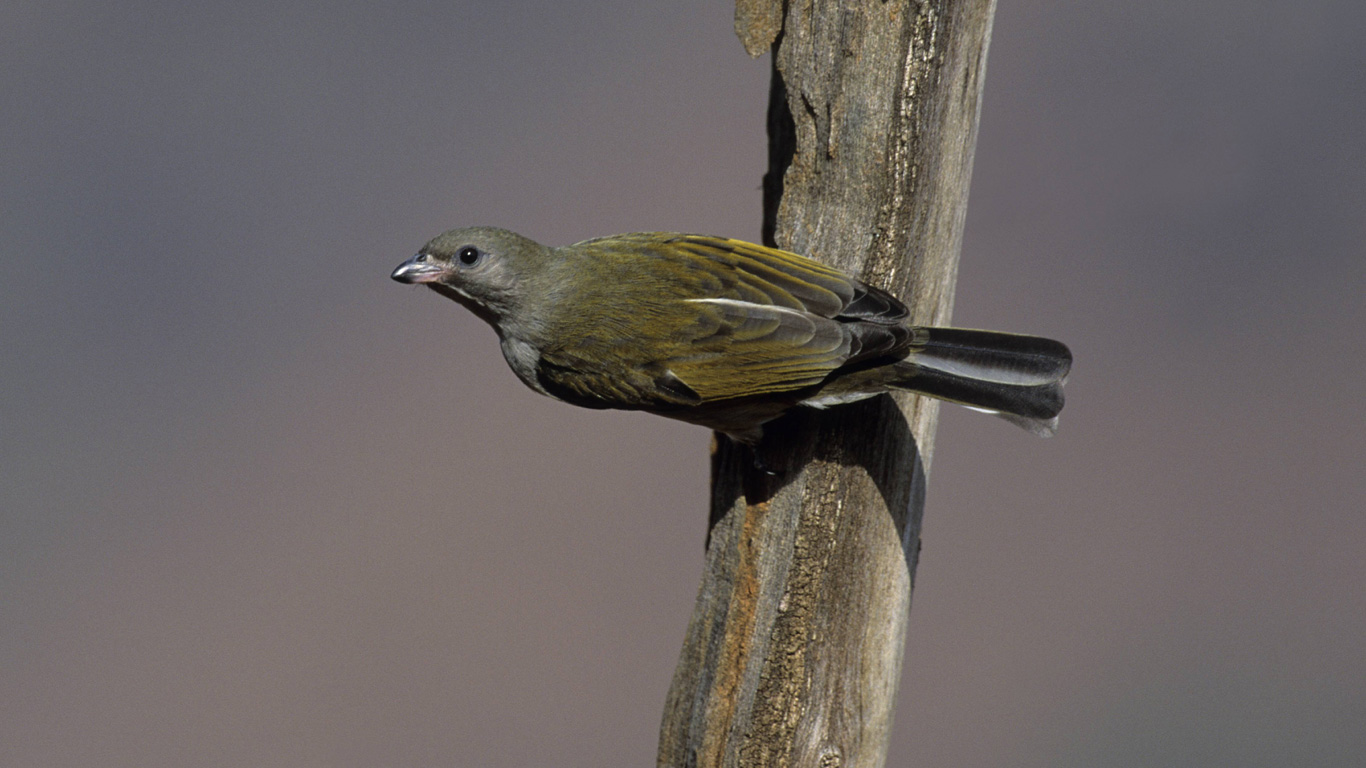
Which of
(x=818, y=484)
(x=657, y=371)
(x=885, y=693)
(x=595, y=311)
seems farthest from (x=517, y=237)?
(x=885, y=693)

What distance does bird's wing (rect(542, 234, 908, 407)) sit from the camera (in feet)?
11.0

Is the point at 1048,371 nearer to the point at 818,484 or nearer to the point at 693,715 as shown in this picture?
the point at 818,484

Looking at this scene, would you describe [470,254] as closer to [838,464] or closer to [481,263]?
[481,263]

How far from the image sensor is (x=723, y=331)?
346cm

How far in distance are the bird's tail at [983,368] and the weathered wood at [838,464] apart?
20 centimetres

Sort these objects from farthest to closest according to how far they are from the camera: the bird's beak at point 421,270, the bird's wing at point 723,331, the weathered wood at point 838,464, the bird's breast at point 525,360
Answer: the bird's breast at point 525,360
the bird's beak at point 421,270
the weathered wood at point 838,464
the bird's wing at point 723,331

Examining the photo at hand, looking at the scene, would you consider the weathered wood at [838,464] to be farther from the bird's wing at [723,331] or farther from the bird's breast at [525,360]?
the bird's breast at [525,360]

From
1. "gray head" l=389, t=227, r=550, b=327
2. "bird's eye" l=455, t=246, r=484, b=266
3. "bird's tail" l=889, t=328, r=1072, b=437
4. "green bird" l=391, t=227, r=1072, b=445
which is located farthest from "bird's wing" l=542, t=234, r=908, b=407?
"bird's eye" l=455, t=246, r=484, b=266

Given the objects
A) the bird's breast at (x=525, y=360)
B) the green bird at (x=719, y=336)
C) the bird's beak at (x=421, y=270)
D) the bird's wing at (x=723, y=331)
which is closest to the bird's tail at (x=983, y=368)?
the green bird at (x=719, y=336)

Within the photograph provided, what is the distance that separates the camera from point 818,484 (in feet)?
11.6

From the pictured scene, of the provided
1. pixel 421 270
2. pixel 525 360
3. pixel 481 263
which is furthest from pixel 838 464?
pixel 421 270

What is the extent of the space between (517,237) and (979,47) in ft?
5.19

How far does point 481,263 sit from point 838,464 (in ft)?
4.33

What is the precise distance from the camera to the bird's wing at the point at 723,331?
335 centimetres
